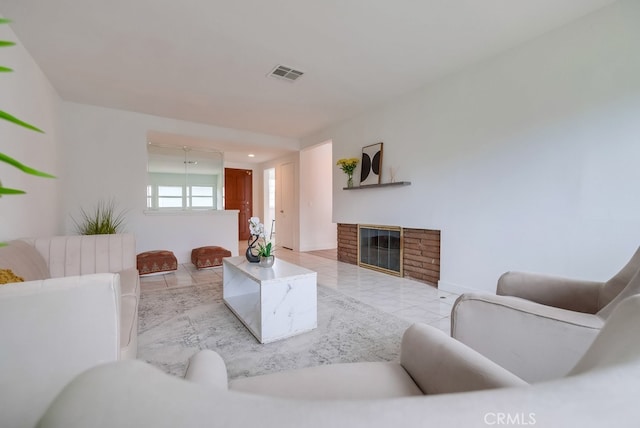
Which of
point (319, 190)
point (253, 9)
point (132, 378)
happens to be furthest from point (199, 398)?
point (319, 190)

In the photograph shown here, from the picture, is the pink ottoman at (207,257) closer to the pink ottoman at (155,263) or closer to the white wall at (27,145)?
the pink ottoman at (155,263)

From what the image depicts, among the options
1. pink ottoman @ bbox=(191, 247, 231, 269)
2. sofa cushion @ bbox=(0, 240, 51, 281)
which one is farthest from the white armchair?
pink ottoman @ bbox=(191, 247, 231, 269)

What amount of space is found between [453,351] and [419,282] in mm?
3046

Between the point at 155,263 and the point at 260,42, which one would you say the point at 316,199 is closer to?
the point at 155,263

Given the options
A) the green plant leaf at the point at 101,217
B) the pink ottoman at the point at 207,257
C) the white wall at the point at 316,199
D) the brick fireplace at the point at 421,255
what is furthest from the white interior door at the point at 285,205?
the green plant leaf at the point at 101,217

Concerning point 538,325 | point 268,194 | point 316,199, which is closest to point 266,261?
point 538,325

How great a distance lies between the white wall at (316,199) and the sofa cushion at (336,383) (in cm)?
531

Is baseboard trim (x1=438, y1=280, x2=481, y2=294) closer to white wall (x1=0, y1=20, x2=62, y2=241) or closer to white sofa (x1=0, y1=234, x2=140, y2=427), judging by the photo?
white sofa (x1=0, y1=234, x2=140, y2=427)

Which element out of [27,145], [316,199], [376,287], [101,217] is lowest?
[376,287]

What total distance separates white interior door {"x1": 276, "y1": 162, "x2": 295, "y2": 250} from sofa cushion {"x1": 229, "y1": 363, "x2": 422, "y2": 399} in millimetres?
5645

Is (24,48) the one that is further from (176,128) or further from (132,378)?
(132,378)

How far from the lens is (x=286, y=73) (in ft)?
10.2

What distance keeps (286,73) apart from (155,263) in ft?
10.5

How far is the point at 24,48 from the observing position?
101 inches
